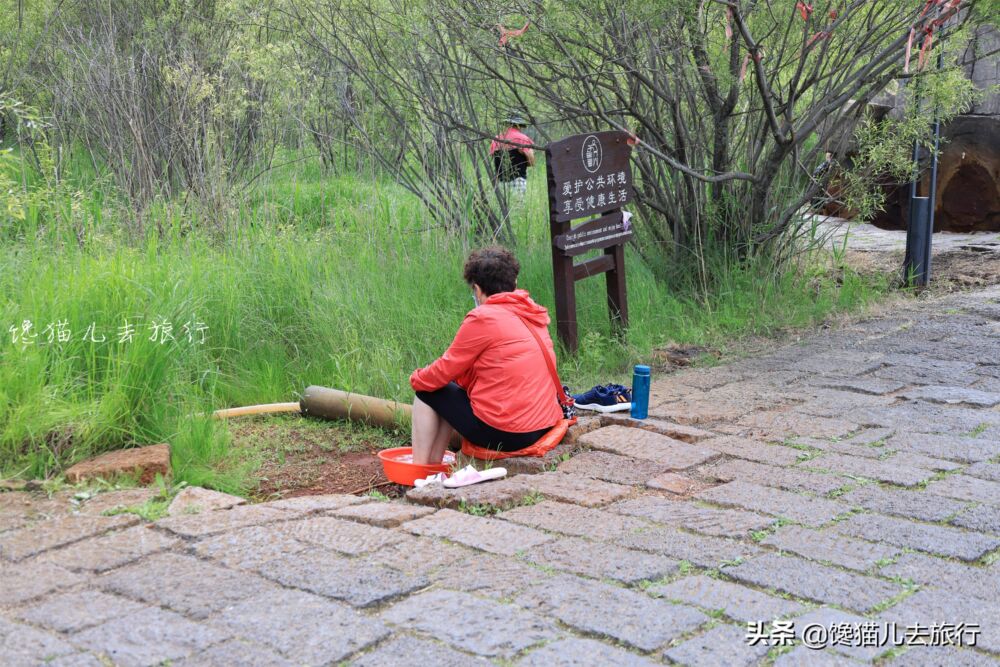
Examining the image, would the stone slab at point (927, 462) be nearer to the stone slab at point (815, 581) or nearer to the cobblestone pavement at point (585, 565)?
the cobblestone pavement at point (585, 565)

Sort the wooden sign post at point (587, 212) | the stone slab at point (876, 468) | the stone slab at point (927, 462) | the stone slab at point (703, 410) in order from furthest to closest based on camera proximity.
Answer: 1. the wooden sign post at point (587, 212)
2. the stone slab at point (703, 410)
3. the stone slab at point (927, 462)
4. the stone slab at point (876, 468)

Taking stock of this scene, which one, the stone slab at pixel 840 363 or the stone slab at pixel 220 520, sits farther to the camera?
the stone slab at pixel 840 363

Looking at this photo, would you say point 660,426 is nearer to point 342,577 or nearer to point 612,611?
point 612,611

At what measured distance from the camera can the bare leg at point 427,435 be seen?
5.01 metres

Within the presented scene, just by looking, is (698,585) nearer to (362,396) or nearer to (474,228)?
(362,396)

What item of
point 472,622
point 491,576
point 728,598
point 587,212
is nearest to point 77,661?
point 472,622

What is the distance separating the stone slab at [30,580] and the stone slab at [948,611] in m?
2.61

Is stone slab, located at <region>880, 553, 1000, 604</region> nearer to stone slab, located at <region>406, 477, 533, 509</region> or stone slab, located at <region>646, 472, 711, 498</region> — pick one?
stone slab, located at <region>646, 472, 711, 498</region>

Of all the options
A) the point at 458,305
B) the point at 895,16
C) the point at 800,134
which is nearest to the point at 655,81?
the point at 800,134

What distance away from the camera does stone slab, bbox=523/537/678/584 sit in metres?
3.49

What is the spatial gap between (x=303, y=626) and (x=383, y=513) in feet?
3.50

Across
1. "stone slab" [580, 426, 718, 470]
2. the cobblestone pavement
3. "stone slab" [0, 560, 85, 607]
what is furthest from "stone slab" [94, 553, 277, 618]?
"stone slab" [580, 426, 718, 470]

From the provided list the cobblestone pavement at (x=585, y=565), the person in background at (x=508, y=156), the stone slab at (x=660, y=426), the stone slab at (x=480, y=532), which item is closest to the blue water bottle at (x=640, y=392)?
the stone slab at (x=660, y=426)

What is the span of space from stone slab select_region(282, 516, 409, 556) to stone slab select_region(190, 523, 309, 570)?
47 mm
